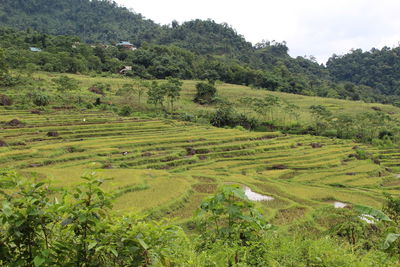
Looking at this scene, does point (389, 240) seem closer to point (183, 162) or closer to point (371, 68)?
point (183, 162)

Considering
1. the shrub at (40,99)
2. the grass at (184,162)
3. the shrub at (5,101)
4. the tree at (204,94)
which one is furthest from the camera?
the tree at (204,94)

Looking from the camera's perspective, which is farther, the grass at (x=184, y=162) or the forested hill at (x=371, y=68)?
the forested hill at (x=371, y=68)

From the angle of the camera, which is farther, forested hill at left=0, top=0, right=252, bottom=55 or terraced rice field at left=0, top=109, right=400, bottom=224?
forested hill at left=0, top=0, right=252, bottom=55

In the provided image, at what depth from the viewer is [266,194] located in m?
18.7

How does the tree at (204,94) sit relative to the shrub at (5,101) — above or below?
above

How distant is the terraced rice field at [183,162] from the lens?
16859mm

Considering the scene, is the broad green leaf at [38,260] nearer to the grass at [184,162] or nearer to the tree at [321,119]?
the grass at [184,162]

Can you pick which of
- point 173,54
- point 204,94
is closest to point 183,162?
point 204,94

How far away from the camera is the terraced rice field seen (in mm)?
16859

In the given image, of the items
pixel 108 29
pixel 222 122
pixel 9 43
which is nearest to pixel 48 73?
pixel 9 43

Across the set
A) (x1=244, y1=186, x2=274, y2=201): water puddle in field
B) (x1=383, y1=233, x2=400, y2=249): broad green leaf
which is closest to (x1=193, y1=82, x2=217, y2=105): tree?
(x1=244, y1=186, x2=274, y2=201): water puddle in field

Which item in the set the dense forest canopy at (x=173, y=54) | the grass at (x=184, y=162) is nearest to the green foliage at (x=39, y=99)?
the grass at (x=184, y=162)

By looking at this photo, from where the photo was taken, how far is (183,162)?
25906mm

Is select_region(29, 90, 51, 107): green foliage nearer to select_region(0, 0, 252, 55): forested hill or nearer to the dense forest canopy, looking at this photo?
the dense forest canopy
